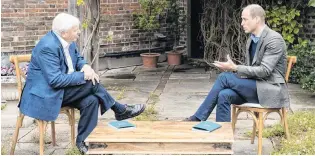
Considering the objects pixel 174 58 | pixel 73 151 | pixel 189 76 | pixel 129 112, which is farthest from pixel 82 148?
Result: pixel 174 58

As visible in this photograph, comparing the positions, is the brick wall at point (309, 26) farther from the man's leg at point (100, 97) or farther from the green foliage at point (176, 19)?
the man's leg at point (100, 97)

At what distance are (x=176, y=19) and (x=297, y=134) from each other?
5.82 meters

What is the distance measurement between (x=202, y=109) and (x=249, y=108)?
437 millimetres

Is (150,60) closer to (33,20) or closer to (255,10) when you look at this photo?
(33,20)

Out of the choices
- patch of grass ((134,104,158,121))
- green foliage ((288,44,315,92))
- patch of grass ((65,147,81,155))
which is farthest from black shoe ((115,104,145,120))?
green foliage ((288,44,315,92))

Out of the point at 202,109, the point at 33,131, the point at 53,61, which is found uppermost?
the point at 53,61

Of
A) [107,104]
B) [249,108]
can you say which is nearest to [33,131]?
[107,104]

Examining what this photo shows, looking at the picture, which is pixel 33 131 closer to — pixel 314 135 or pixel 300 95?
pixel 314 135

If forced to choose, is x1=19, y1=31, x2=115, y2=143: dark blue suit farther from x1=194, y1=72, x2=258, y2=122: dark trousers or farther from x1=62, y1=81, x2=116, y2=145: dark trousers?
x1=194, y1=72, x2=258, y2=122: dark trousers

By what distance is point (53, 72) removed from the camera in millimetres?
4414

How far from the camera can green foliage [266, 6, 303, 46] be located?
28.3ft

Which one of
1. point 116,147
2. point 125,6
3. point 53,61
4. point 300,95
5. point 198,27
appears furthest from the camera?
point 198,27

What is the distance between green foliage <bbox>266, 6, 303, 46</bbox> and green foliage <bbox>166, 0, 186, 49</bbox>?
7.87 ft

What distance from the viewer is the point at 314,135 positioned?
493cm
